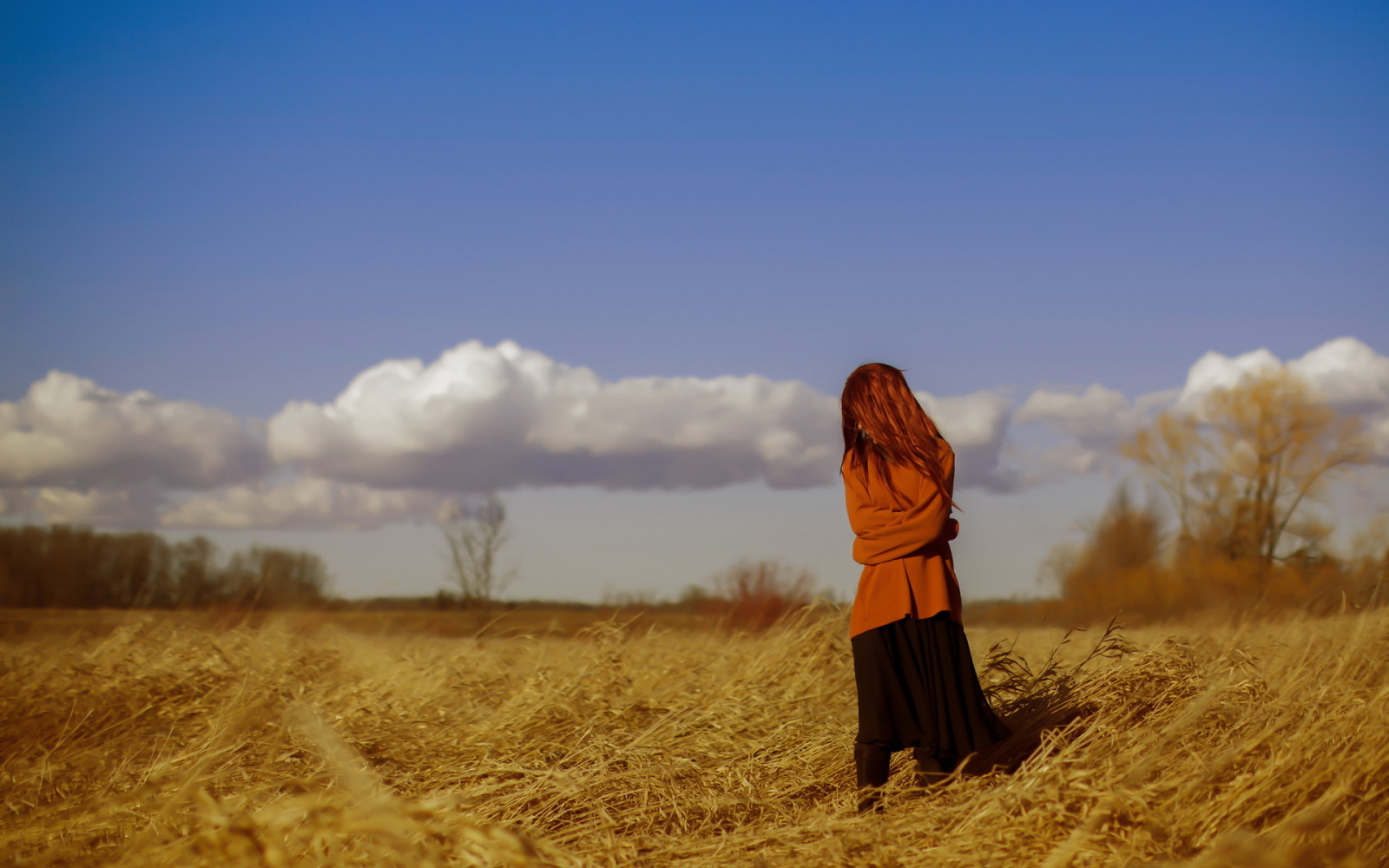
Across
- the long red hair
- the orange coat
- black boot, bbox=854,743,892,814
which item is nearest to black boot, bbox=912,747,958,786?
black boot, bbox=854,743,892,814

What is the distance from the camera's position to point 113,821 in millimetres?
3629

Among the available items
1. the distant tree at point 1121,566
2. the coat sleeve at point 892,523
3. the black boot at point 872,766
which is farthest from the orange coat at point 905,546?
the distant tree at point 1121,566

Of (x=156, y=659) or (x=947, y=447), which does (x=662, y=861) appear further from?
(x=156, y=659)

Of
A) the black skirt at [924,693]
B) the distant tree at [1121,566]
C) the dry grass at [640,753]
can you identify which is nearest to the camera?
the dry grass at [640,753]

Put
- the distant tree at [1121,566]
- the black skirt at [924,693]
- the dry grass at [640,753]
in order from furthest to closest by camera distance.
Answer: the distant tree at [1121,566]
the black skirt at [924,693]
the dry grass at [640,753]

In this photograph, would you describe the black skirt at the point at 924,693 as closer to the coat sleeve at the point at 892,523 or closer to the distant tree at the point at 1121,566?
the coat sleeve at the point at 892,523

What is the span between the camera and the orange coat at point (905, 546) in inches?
152

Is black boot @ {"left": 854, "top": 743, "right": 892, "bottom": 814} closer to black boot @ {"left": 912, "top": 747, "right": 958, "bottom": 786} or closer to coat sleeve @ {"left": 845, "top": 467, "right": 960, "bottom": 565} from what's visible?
black boot @ {"left": 912, "top": 747, "right": 958, "bottom": 786}

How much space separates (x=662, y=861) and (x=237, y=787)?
237 cm

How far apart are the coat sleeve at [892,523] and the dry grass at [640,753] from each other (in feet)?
2.92

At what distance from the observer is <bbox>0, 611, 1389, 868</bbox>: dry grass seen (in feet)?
8.95

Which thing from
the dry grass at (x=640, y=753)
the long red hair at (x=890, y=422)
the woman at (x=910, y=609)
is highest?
the long red hair at (x=890, y=422)

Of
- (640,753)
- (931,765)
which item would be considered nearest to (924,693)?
(931,765)

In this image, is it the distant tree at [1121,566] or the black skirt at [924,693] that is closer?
the black skirt at [924,693]
